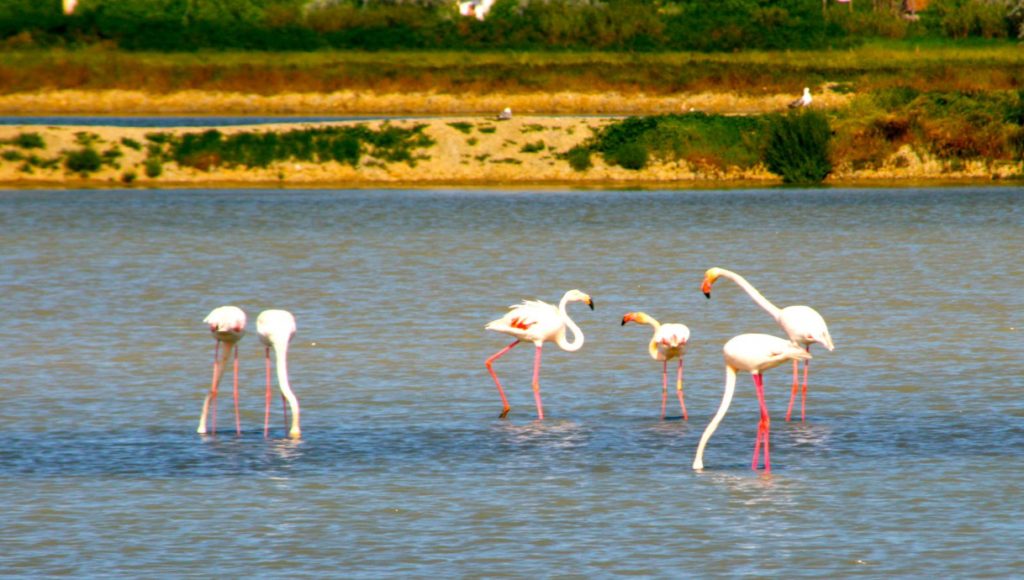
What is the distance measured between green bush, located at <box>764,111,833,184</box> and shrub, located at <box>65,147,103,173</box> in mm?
17757

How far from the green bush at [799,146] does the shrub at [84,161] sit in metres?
17.8

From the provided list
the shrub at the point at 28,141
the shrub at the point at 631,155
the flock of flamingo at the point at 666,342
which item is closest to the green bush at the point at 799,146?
the shrub at the point at 631,155

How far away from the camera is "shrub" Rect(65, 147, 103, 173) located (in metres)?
48.0

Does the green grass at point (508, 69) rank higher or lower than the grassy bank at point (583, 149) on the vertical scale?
higher

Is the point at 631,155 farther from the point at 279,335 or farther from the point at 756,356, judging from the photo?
the point at 756,356

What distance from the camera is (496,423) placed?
15.7 meters

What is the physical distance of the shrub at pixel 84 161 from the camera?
48031 millimetres

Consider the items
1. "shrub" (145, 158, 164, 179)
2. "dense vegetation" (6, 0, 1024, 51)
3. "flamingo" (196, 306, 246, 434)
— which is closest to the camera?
"flamingo" (196, 306, 246, 434)

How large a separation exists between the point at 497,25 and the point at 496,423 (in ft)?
209

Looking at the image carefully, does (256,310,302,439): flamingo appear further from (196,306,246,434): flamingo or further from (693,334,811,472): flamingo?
(693,334,811,472): flamingo

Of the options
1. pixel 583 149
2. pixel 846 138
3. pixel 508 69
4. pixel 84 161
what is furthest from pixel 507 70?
pixel 84 161

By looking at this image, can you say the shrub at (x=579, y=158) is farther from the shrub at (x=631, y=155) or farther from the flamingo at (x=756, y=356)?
the flamingo at (x=756, y=356)

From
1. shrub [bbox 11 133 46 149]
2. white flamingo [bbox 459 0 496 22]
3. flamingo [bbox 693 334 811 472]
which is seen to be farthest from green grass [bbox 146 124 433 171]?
flamingo [bbox 693 334 811 472]

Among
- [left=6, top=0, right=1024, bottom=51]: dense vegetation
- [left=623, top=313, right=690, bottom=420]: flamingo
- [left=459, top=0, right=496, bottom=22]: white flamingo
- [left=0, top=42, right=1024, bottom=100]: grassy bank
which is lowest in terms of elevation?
[left=623, top=313, right=690, bottom=420]: flamingo
